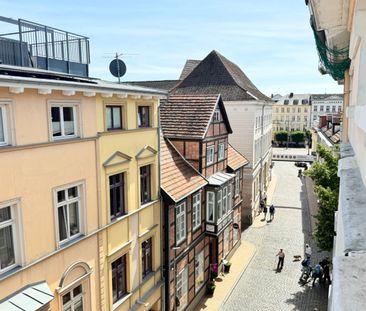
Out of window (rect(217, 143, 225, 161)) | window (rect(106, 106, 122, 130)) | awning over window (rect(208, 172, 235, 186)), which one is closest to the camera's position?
window (rect(106, 106, 122, 130))

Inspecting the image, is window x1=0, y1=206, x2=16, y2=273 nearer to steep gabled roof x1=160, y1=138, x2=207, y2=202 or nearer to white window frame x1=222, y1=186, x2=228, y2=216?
steep gabled roof x1=160, y1=138, x2=207, y2=202

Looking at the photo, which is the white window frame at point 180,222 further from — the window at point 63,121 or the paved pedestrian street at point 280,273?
the window at point 63,121

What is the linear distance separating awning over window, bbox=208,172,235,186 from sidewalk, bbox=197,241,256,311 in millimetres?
5458

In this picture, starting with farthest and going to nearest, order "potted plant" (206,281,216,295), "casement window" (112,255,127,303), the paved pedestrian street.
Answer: "potted plant" (206,281,216,295) < the paved pedestrian street < "casement window" (112,255,127,303)

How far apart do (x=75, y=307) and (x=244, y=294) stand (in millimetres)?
10068

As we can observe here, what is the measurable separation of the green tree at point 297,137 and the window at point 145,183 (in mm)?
67876

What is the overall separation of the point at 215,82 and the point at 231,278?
14865 mm

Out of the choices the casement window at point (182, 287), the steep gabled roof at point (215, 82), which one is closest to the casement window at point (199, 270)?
the casement window at point (182, 287)

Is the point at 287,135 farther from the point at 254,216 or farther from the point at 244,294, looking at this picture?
the point at 244,294

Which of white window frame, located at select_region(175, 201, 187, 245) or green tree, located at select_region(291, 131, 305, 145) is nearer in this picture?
white window frame, located at select_region(175, 201, 187, 245)

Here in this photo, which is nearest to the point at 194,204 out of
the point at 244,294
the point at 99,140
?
the point at 244,294

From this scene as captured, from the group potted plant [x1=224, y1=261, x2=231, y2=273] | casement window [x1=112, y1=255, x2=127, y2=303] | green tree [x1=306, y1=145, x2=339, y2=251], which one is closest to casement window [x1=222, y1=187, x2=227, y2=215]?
potted plant [x1=224, y1=261, x2=231, y2=273]

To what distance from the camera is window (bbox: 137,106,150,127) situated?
10.8 meters

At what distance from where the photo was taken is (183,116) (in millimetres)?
15422
